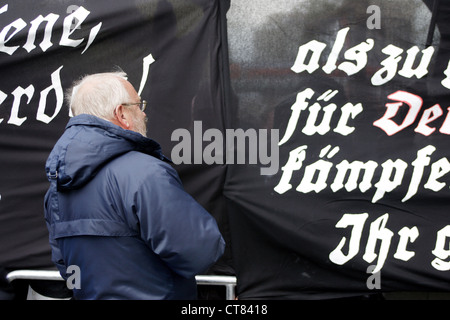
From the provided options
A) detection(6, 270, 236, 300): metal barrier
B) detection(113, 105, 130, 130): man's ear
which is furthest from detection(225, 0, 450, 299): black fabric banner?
detection(113, 105, 130, 130): man's ear

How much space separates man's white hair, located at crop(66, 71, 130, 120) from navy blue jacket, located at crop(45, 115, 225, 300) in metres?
0.09

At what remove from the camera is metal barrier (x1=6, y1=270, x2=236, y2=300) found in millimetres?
2861

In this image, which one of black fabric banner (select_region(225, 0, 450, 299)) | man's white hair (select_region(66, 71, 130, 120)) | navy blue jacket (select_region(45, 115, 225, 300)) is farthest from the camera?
black fabric banner (select_region(225, 0, 450, 299))

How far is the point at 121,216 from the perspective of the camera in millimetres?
1849

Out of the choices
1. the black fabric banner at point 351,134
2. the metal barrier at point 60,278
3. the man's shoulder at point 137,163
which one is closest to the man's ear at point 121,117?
the man's shoulder at point 137,163

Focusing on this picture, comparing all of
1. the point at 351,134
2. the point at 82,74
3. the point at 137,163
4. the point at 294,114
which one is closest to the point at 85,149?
the point at 137,163

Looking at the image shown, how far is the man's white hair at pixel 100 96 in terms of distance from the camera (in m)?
1.99

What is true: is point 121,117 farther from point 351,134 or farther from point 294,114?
point 351,134

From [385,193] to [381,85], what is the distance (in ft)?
2.05

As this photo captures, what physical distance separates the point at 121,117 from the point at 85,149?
0.81ft

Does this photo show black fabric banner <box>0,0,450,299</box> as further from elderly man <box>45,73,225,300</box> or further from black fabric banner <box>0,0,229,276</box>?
elderly man <box>45,73,225,300</box>

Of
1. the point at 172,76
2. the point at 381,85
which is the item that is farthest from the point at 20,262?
the point at 381,85

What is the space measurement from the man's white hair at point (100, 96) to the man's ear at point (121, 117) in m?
0.02

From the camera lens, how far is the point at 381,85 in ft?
9.20
